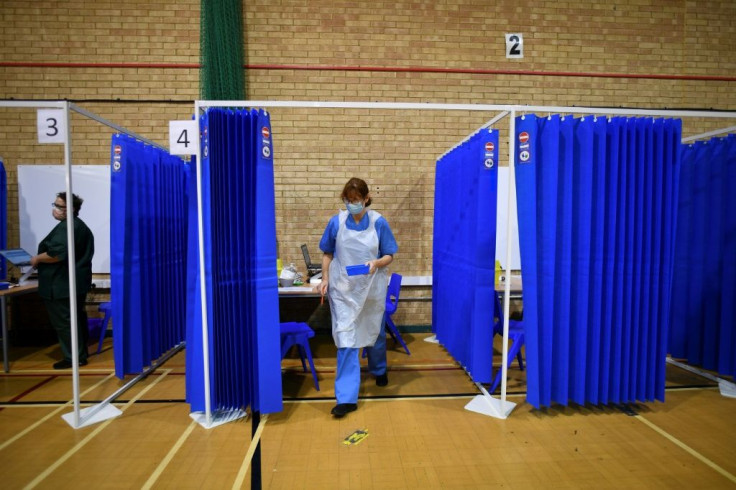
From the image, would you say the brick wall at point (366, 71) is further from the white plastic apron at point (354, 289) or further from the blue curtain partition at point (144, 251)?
the white plastic apron at point (354, 289)

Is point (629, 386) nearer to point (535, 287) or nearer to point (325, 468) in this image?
point (535, 287)

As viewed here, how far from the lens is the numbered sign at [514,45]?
16.6ft

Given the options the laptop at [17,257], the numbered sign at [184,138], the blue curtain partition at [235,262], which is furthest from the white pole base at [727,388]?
the laptop at [17,257]

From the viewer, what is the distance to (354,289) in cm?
291

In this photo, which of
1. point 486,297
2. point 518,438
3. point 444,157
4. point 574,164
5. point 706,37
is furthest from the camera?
point 706,37

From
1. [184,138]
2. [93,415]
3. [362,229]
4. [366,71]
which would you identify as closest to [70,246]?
[184,138]

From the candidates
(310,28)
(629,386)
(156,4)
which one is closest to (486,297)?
(629,386)

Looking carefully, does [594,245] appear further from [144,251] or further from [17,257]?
[17,257]

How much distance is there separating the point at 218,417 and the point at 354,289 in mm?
1309

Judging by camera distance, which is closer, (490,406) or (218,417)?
(218,417)

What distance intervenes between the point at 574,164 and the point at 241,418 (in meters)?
2.94

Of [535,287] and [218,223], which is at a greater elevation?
[218,223]

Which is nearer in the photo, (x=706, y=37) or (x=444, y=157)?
(x=444, y=157)

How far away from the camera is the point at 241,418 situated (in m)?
2.80
